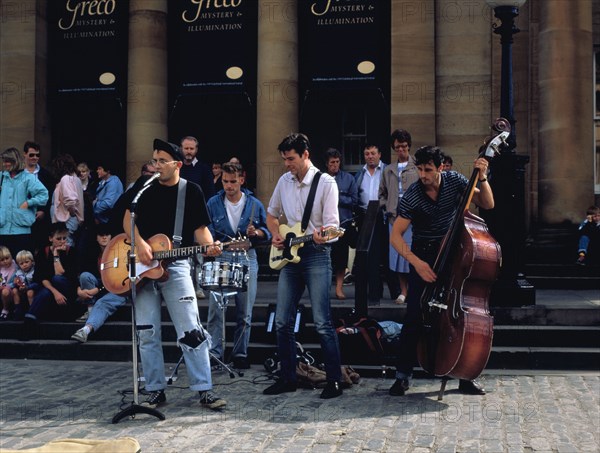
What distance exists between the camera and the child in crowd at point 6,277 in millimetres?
10703

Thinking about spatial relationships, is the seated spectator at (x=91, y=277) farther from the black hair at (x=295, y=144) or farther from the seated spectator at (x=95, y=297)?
the black hair at (x=295, y=144)

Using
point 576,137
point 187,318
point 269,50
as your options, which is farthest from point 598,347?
point 269,50

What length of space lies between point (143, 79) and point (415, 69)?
517cm

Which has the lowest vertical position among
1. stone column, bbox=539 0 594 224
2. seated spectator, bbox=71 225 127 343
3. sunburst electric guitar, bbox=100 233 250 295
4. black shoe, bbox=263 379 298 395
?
black shoe, bbox=263 379 298 395

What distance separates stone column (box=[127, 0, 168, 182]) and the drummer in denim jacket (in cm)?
704

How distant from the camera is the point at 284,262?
7488mm

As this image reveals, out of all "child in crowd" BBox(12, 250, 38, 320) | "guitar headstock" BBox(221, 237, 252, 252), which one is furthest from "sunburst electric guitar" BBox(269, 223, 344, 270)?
"child in crowd" BBox(12, 250, 38, 320)

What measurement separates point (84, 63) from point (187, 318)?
1087 cm

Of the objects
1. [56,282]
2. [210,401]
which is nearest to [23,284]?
[56,282]

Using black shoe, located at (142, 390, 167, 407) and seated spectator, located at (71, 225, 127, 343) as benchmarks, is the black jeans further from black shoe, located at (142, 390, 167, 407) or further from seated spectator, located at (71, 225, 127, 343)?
seated spectator, located at (71, 225, 127, 343)

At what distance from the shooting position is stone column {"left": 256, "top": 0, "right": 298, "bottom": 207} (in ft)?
49.3

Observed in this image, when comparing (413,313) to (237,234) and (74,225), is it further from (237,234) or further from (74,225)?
(74,225)

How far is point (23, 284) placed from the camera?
10.7 meters

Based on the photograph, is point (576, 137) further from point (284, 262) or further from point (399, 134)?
point (284, 262)
